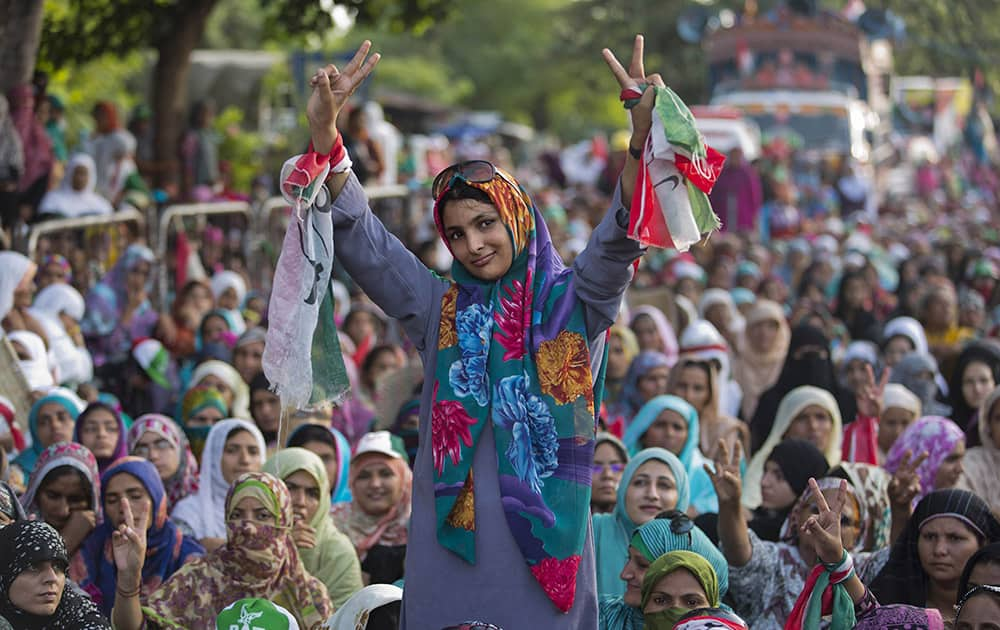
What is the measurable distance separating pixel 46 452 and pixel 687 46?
38155 mm

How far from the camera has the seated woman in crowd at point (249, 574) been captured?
482 cm

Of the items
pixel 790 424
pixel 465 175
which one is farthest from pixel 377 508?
pixel 465 175

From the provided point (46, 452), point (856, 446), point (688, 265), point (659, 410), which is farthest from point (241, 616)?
point (688, 265)

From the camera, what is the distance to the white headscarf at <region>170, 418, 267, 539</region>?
20.2ft

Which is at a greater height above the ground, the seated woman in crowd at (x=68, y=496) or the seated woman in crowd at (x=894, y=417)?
the seated woman in crowd at (x=894, y=417)

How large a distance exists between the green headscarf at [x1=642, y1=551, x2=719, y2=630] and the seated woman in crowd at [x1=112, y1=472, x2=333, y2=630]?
3.57ft

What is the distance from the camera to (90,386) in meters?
7.98

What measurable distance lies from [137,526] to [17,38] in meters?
5.43

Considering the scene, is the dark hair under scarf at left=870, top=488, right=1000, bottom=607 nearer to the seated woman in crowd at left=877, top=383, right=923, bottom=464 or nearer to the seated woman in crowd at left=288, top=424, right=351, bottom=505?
the seated woman in crowd at left=288, top=424, right=351, bottom=505

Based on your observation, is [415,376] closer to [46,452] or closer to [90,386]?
[90,386]

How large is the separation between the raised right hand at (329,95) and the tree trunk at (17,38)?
6.95 meters

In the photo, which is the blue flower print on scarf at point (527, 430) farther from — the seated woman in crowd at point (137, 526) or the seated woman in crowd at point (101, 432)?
the seated woman in crowd at point (101, 432)

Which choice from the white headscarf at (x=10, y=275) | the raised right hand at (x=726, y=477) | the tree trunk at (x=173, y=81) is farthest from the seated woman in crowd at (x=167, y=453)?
the tree trunk at (x=173, y=81)

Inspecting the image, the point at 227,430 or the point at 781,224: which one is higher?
the point at 781,224
